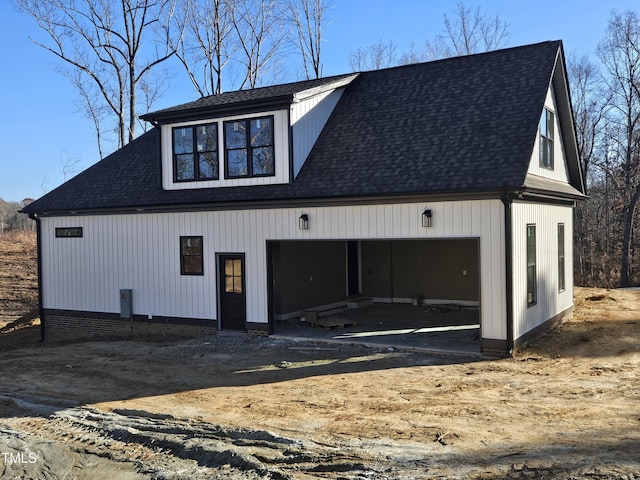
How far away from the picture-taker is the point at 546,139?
1530 cm

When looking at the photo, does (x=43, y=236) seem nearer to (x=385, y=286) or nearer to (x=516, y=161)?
(x=385, y=286)

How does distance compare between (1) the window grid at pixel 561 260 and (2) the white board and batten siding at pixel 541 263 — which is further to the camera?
(1) the window grid at pixel 561 260

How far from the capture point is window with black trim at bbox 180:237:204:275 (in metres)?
16.0

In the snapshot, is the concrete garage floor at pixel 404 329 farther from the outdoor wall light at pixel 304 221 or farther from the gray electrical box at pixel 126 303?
the gray electrical box at pixel 126 303

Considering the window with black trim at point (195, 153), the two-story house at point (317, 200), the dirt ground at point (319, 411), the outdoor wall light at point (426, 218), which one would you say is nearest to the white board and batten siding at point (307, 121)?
the two-story house at point (317, 200)

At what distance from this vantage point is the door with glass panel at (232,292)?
1552 cm

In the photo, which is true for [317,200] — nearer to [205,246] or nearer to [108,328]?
[205,246]

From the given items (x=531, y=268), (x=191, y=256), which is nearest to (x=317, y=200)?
(x=191, y=256)

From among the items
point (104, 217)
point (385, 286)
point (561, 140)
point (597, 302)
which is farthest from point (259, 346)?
point (597, 302)

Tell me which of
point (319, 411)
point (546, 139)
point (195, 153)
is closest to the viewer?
point (319, 411)

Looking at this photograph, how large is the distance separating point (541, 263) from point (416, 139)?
13.8 feet

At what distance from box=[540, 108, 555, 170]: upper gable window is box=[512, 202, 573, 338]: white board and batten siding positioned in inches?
45.1

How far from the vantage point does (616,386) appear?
10.0 meters

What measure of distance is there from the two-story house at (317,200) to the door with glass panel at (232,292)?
1.7 inches
